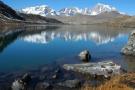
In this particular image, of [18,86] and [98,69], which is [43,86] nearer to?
[18,86]

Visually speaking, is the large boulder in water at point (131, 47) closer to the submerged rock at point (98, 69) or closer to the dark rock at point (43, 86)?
the submerged rock at point (98, 69)

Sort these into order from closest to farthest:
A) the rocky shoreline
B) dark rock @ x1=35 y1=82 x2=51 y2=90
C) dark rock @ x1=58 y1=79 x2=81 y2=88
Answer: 1. dark rock @ x1=35 y1=82 x2=51 y2=90
2. the rocky shoreline
3. dark rock @ x1=58 y1=79 x2=81 y2=88

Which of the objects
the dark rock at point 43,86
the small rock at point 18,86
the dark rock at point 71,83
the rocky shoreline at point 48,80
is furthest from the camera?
the dark rock at point 71,83

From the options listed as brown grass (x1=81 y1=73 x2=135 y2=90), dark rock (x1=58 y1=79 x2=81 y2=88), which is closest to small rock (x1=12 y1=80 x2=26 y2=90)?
dark rock (x1=58 y1=79 x2=81 y2=88)

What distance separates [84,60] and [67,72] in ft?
45.1

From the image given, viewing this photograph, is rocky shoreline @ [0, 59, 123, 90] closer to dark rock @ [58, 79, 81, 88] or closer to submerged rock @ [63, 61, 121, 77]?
dark rock @ [58, 79, 81, 88]

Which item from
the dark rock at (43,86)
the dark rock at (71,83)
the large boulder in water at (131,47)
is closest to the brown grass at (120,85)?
the dark rock at (71,83)

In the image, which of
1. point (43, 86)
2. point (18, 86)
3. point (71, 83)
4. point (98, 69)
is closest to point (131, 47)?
point (98, 69)

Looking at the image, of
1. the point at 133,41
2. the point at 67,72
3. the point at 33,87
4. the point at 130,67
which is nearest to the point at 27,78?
the point at 33,87

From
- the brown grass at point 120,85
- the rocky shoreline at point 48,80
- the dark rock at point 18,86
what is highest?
the brown grass at point 120,85

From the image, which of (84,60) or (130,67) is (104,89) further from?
(84,60)

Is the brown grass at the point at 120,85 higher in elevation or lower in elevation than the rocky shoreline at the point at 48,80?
higher

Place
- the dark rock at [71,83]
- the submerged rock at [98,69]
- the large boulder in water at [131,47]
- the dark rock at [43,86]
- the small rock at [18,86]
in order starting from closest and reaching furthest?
1. the small rock at [18,86]
2. the dark rock at [43,86]
3. the dark rock at [71,83]
4. the submerged rock at [98,69]
5. the large boulder in water at [131,47]

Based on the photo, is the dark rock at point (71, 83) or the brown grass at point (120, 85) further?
the dark rock at point (71, 83)
